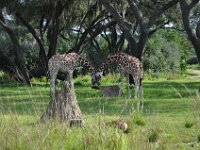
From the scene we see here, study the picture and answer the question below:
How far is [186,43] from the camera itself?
2280 inches

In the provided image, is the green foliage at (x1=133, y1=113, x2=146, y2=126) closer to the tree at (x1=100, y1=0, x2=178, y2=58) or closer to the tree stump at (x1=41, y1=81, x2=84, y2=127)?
the tree stump at (x1=41, y1=81, x2=84, y2=127)

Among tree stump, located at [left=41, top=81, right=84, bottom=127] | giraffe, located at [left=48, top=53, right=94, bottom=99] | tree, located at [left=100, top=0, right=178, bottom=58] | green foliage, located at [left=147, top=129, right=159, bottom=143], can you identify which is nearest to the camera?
green foliage, located at [left=147, top=129, right=159, bottom=143]

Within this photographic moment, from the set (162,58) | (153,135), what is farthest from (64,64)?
(162,58)

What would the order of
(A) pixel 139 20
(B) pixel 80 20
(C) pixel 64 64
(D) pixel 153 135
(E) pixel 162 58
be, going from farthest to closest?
(E) pixel 162 58
(B) pixel 80 20
(A) pixel 139 20
(C) pixel 64 64
(D) pixel 153 135

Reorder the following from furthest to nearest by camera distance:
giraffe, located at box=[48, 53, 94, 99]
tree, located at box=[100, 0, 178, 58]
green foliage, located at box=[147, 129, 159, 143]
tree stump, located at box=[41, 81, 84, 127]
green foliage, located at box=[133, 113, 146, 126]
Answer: tree, located at box=[100, 0, 178, 58] → giraffe, located at box=[48, 53, 94, 99] → green foliage, located at box=[133, 113, 146, 126] → tree stump, located at box=[41, 81, 84, 127] → green foliage, located at box=[147, 129, 159, 143]

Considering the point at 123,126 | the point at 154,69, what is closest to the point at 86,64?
the point at 123,126

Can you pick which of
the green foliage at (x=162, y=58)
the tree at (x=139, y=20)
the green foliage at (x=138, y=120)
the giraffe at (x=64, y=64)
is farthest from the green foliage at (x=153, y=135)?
the green foliage at (x=162, y=58)

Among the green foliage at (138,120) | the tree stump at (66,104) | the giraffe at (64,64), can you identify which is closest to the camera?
the tree stump at (66,104)

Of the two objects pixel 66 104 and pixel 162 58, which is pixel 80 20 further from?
pixel 66 104

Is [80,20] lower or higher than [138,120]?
higher

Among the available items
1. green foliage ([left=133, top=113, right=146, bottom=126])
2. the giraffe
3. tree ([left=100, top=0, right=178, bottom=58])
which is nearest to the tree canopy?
tree ([left=100, top=0, right=178, bottom=58])

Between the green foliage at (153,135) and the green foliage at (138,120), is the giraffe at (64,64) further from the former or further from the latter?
the green foliage at (153,135)

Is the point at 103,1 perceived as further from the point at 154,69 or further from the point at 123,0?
the point at 154,69

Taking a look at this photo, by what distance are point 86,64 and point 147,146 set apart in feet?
40.0
